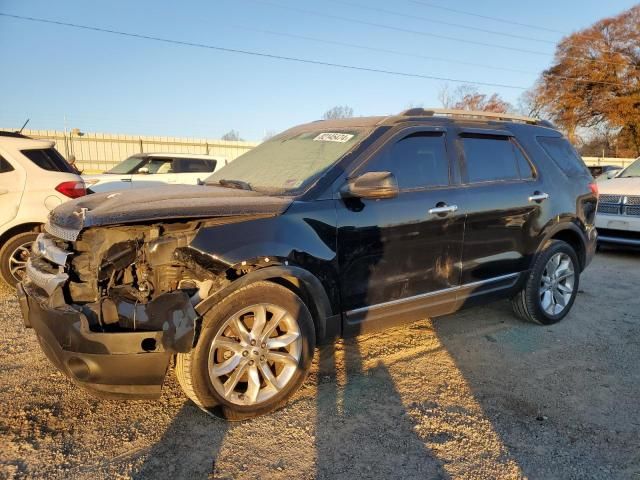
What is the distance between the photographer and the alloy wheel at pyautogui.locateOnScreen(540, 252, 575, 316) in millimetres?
4609

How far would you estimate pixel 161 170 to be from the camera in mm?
10617

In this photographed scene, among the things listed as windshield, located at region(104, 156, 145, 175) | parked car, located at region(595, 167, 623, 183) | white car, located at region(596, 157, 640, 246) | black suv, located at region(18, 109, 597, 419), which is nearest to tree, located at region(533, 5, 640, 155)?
parked car, located at region(595, 167, 623, 183)

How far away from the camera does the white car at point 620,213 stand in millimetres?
7703

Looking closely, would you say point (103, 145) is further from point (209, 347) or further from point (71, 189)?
point (209, 347)

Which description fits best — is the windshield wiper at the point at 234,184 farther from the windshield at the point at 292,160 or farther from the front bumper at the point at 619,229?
the front bumper at the point at 619,229

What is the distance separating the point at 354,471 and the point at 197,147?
71.0 feet

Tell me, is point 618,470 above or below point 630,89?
below

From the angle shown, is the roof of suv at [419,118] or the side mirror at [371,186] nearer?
the side mirror at [371,186]

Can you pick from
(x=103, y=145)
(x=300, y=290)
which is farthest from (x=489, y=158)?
(x=103, y=145)

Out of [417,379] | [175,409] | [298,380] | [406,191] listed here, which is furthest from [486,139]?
[175,409]

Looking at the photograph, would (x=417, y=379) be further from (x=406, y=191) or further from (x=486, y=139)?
(x=486, y=139)

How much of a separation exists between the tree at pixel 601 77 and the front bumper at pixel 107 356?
4144 centimetres

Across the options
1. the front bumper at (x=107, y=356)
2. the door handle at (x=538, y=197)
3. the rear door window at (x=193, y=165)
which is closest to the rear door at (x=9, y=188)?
the front bumper at (x=107, y=356)

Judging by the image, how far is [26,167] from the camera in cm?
564
